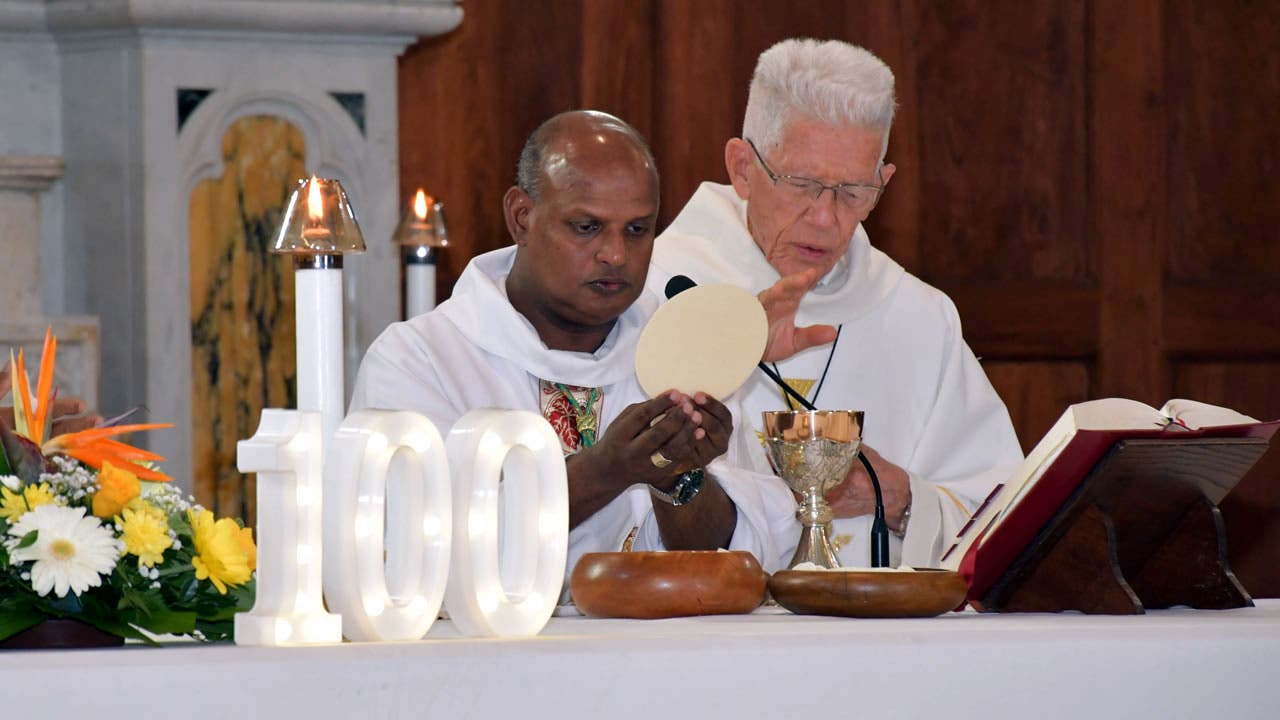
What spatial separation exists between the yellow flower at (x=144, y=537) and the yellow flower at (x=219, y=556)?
36 mm

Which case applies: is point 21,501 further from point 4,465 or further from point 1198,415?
point 1198,415

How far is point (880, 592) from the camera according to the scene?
2.20m

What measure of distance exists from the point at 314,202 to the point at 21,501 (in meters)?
0.57

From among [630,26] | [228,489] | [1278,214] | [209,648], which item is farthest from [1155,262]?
[209,648]

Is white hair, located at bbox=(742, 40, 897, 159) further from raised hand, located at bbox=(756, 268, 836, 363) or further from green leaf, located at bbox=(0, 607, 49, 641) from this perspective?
green leaf, located at bbox=(0, 607, 49, 641)

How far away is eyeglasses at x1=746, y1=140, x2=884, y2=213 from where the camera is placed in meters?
3.63

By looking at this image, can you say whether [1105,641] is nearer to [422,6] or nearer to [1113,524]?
[1113,524]

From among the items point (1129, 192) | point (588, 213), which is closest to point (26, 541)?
point (588, 213)

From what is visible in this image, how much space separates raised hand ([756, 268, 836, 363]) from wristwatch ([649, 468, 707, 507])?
261mm

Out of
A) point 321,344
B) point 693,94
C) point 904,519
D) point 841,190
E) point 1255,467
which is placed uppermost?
point 693,94

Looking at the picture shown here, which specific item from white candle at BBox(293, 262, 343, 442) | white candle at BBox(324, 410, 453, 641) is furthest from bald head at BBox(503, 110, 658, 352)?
white candle at BBox(324, 410, 453, 641)

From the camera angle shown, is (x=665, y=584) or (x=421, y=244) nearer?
(x=665, y=584)

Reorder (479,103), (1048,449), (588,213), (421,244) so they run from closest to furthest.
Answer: (1048,449)
(588,213)
(421,244)
(479,103)

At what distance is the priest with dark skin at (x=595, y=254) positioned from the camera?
2.88m
